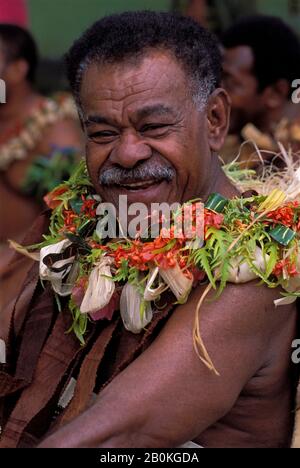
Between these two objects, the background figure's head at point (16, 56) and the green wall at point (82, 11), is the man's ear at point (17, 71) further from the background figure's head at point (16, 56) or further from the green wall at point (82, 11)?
the green wall at point (82, 11)

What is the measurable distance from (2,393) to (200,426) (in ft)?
2.21

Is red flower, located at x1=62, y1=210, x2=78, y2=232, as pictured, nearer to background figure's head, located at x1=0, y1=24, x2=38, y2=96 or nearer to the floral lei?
the floral lei

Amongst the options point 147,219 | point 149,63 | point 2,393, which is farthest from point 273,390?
point 149,63

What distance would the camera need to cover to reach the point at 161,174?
269 cm

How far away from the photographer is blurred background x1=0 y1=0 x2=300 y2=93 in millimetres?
8016

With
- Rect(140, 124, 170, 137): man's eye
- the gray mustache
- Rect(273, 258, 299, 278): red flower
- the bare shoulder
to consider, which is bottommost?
the bare shoulder

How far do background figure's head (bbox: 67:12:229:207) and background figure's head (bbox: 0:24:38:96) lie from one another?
324cm

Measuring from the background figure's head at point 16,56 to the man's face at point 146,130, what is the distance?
3.28 m

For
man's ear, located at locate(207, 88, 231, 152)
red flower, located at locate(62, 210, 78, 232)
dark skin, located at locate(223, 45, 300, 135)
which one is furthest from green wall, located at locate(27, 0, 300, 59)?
man's ear, located at locate(207, 88, 231, 152)

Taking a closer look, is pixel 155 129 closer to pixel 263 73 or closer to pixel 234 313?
pixel 234 313

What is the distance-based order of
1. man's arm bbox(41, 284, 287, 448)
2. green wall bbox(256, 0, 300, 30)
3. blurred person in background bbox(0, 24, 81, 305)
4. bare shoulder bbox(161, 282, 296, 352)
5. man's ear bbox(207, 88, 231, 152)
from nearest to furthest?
man's arm bbox(41, 284, 287, 448) < bare shoulder bbox(161, 282, 296, 352) < man's ear bbox(207, 88, 231, 152) < blurred person in background bbox(0, 24, 81, 305) < green wall bbox(256, 0, 300, 30)

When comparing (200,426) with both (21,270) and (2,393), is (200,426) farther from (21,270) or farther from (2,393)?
(21,270)

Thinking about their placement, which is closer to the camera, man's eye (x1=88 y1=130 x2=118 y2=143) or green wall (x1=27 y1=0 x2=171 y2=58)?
man's eye (x1=88 y1=130 x2=118 y2=143)

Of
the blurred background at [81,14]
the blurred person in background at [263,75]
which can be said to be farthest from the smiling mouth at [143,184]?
the blurred background at [81,14]
